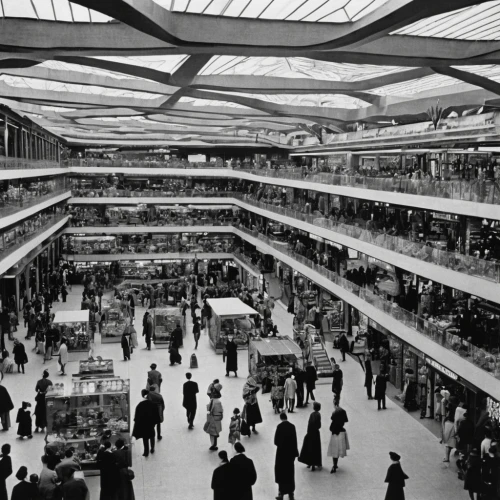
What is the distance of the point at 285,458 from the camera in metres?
13.3

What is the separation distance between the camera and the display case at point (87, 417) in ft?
48.0

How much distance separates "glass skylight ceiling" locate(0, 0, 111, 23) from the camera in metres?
15.0

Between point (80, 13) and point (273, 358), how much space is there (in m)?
11.0

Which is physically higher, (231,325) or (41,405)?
(41,405)

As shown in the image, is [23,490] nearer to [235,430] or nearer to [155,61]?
[235,430]

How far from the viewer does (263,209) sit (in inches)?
1694

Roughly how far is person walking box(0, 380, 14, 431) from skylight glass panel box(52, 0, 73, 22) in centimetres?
861

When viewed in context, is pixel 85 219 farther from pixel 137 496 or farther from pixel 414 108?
pixel 137 496

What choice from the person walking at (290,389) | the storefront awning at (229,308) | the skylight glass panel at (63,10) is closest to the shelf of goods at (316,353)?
the storefront awning at (229,308)

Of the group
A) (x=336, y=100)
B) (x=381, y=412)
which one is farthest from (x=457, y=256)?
(x=336, y=100)

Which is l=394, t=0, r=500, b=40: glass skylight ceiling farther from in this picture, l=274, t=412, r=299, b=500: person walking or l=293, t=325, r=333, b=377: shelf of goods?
l=293, t=325, r=333, b=377: shelf of goods

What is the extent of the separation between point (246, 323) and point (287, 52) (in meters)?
13.1

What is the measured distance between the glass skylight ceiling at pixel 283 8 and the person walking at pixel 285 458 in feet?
27.4

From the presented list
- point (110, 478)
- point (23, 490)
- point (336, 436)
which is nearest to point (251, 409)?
point (336, 436)
